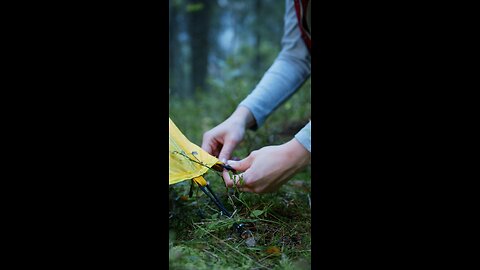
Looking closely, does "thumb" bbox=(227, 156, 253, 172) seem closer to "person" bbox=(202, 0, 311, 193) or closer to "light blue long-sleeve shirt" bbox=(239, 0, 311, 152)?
"person" bbox=(202, 0, 311, 193)

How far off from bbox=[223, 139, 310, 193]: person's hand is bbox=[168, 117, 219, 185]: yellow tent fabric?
0.35 feet

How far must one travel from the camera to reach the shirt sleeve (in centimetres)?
192

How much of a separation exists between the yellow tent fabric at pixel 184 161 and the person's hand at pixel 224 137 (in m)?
0.27

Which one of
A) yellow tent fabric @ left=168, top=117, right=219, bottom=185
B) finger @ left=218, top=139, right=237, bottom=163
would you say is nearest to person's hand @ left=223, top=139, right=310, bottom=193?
yellow tent fabric @ left=168, top=117, right=219, bottom=185

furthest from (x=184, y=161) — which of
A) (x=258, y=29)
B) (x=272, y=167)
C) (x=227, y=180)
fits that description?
(x=258, y=29)

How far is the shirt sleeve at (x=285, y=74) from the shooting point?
1.92m

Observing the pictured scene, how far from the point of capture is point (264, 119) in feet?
6.40
